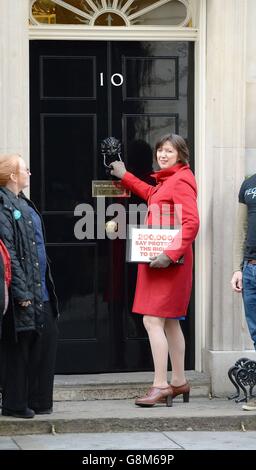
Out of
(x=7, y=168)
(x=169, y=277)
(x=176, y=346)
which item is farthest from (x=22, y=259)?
(x=176, y=346)

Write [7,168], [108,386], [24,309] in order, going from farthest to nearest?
[108,386]
[7,168]
[24,309]

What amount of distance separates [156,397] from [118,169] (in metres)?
1.85

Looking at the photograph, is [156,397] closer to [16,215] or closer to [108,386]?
[108,386]

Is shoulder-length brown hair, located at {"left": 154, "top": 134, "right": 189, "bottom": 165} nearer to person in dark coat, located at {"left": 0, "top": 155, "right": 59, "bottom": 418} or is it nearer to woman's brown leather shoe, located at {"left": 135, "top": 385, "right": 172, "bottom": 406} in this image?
person in dark coat, located at {"left": 0, "top": 155, "right": 59, "bottom": 418}

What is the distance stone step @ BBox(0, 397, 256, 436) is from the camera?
9.38 meters

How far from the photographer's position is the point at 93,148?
10750 mm

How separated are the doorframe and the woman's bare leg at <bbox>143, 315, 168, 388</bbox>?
0.84 meters

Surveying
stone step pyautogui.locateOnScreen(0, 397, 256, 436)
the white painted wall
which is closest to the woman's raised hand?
the white painted wall

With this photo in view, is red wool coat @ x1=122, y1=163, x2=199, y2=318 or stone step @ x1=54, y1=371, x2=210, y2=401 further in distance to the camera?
stone step @ x1=54, y1=371, x2=210, y2=401

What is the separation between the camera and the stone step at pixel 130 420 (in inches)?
369
